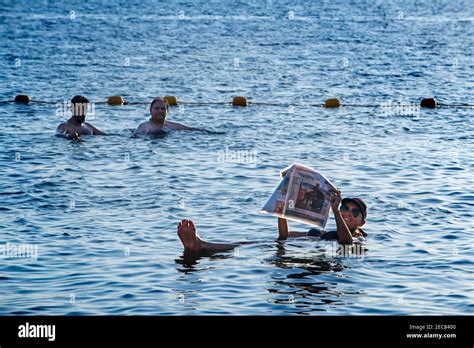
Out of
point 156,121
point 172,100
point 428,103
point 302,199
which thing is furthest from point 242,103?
point 302,199

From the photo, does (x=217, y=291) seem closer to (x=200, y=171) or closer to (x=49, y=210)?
(x=49, y=210)

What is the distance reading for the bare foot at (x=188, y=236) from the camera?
13602 millimetres

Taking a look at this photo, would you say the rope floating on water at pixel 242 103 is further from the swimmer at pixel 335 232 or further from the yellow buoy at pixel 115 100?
the swimmer at pixel 335 232

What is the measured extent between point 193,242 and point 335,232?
2.09 metres

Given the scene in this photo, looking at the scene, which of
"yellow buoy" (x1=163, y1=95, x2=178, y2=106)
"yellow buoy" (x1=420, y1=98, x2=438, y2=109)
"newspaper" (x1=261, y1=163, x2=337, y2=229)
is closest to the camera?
"newspaper" (x1=261, y1=163, x2=337, y2=229)

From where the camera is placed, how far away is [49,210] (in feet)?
54.6

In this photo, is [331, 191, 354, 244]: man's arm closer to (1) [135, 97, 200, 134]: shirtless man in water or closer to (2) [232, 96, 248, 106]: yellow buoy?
(1) [135, 97, 200, 134]: shirtless man in water

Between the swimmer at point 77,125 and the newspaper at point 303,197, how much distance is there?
1019 centimetres

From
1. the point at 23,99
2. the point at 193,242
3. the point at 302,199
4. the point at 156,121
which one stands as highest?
the point at 23,99

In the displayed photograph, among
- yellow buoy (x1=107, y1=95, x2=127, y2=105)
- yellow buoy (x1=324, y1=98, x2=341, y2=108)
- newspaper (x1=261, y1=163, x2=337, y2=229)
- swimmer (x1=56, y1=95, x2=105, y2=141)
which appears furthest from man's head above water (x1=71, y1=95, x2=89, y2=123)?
newspaper (x1=261, y1=163, x2=337, y2=229)

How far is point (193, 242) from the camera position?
13883mm

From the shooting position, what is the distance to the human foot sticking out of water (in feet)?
44.7

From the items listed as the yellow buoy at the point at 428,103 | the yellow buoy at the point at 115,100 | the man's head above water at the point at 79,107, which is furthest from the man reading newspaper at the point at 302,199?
the yellow buoy at the point at 428,103
